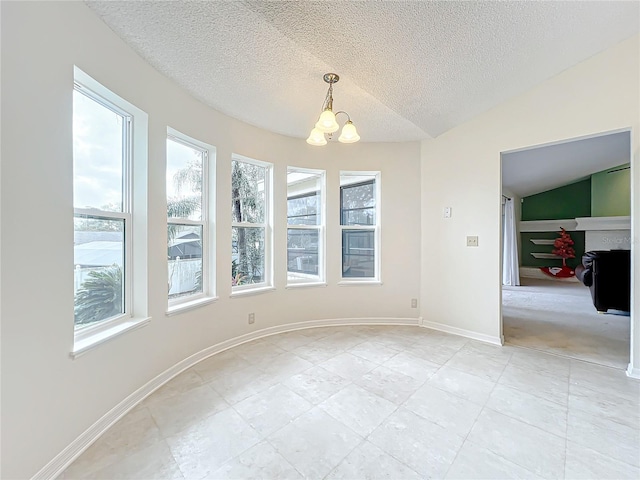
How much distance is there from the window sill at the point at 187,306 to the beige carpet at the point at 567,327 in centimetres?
334

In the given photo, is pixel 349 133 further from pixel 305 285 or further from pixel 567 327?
pixel 567 327

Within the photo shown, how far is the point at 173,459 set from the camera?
1484 millimetres

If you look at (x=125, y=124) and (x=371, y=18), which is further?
(x=125, y=124)

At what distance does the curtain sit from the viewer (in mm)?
7137

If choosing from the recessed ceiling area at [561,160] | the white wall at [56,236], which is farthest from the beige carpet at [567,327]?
the white wall at [56,236]

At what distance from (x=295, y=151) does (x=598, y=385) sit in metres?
3.68

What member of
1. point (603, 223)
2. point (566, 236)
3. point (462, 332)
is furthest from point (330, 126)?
point (566, 236)

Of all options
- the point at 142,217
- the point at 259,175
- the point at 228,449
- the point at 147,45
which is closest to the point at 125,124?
the point at 147,45

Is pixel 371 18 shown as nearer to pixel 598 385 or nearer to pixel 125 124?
pixel 125 124

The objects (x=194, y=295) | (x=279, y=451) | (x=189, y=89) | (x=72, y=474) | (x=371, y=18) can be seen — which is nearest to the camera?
(x=72, y=474)

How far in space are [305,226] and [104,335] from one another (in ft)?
7.93

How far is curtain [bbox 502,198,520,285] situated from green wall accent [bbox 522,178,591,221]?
2.09 meters

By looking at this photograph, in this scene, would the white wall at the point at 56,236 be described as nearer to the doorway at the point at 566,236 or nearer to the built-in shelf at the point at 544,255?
the doorway at the point at 566,236

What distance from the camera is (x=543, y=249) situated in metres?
8.73
